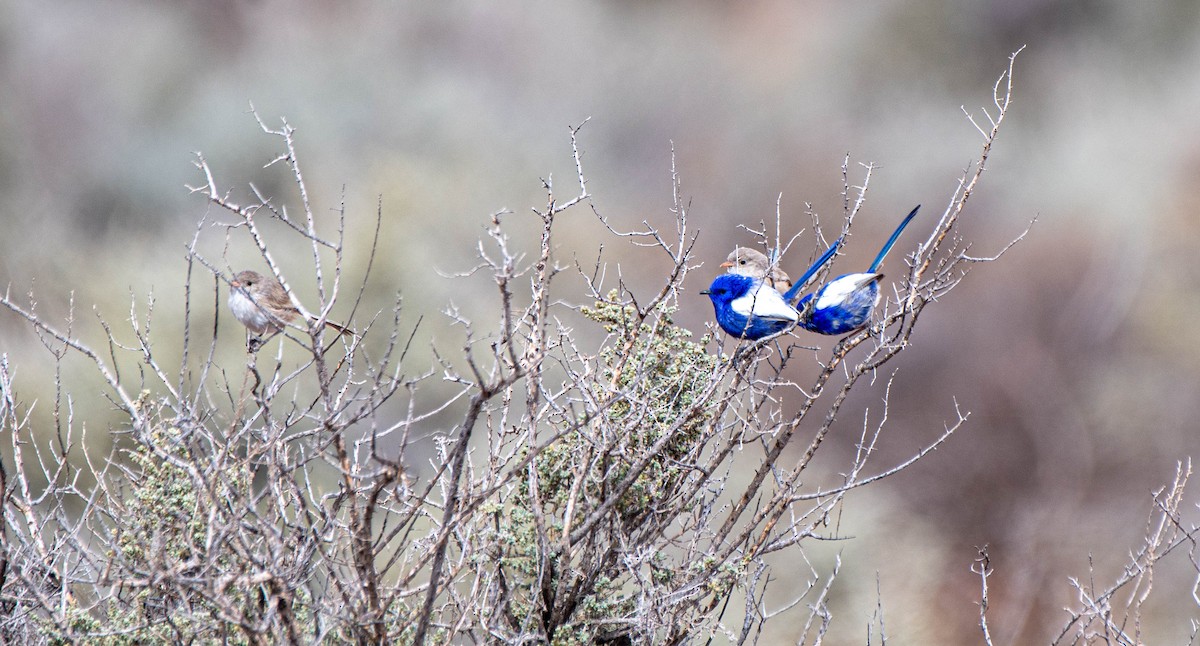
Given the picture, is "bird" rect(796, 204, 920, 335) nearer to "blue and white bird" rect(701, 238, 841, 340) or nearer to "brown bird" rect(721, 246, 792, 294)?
"blue and white bird" rect(701, 238, 841, 340)

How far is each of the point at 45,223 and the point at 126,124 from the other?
27.1ft

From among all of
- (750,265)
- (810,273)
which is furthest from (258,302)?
(750,265)

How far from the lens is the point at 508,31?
40.2m

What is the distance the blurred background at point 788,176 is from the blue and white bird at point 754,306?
162 centimetres

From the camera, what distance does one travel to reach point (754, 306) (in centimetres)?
549

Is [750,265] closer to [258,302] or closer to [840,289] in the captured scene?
[840,289]

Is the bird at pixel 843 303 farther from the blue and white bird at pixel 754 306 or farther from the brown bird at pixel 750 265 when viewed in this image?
the brown bird at pixel 750 265

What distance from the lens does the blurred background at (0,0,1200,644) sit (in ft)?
53.3

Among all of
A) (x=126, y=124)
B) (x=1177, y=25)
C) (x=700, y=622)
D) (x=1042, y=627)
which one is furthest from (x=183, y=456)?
(x=1177, y=25)

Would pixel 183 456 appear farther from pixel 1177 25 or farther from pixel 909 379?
pixel 1177 25

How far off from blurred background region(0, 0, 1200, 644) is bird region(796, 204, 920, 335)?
1504mm

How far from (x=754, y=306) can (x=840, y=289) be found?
537 millimetres

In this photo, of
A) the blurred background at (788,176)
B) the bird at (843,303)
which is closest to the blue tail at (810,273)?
the bird at (843,303)

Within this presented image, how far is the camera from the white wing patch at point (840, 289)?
579cm
